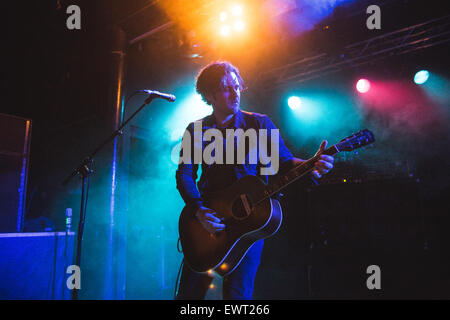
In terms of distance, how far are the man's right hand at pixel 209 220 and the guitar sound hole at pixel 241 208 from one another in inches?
4.7

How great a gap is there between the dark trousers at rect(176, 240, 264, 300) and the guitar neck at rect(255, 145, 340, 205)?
34 centimetres

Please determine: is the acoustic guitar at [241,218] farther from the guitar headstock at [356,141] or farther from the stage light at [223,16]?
the stage light at [223,16]

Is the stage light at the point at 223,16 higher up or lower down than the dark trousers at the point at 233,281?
higher up

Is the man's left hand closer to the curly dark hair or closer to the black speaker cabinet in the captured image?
the curly dark hair

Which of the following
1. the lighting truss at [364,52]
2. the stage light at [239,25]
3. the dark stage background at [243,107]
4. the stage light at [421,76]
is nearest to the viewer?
the dark stage background at [243,107]

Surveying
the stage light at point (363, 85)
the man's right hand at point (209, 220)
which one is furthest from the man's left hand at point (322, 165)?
the stage light at point (363, 85)

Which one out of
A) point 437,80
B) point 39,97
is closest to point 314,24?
point 437,80

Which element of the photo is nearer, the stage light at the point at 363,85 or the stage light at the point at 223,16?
the stage light at the point at 223,16

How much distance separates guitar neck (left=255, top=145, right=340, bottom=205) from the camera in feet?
6.68

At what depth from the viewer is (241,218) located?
203cm

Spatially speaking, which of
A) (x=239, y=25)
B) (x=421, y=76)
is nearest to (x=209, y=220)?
(x=239, y=25)

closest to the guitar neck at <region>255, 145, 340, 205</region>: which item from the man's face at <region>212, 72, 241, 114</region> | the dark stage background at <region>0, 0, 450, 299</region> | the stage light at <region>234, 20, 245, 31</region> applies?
the man's face at <region>212, 72, 241, 114</region>

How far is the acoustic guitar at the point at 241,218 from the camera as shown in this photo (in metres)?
1.96

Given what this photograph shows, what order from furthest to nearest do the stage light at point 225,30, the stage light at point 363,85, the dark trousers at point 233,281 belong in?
the stage light at point 363,85 → the stage light at point 225,30 → the dark trousers at point 233,281
